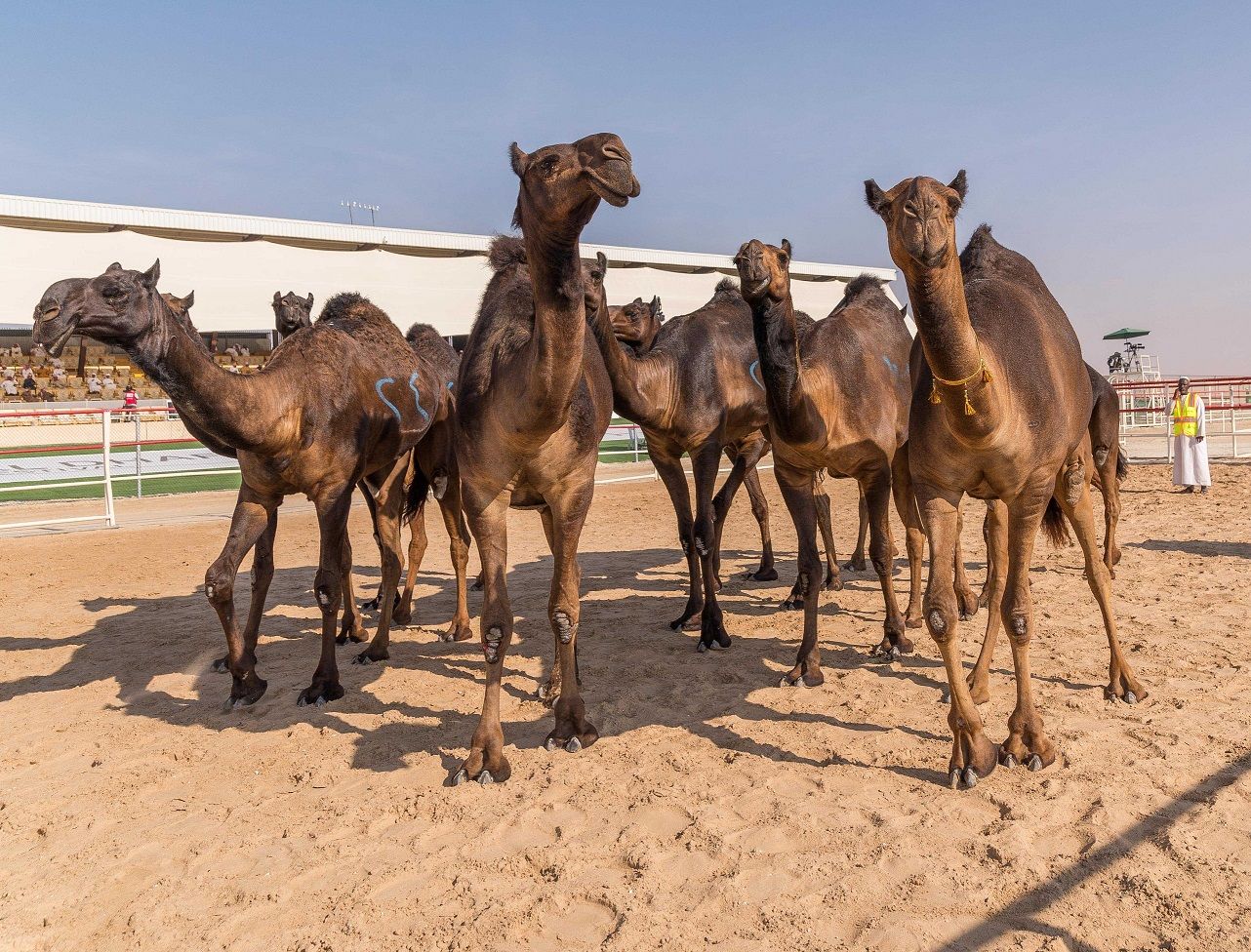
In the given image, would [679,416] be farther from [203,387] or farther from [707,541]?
[203,387]

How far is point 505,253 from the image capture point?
18.8ft

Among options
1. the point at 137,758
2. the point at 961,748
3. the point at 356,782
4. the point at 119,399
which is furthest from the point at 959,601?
the point at 119,399

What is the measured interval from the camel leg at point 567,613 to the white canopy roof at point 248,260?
32799 millimetres

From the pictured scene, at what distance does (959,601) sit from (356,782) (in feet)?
15.5

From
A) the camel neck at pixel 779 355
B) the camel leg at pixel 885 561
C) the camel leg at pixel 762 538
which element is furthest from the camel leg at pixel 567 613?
the camel leg at pixel 762 538

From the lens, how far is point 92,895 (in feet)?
11.3

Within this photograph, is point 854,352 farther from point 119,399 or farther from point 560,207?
point 119,399

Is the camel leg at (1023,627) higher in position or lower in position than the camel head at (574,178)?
lower

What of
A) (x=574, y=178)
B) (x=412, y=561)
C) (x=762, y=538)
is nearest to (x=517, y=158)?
(x=574, y=178)

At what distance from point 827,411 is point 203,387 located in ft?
12.4

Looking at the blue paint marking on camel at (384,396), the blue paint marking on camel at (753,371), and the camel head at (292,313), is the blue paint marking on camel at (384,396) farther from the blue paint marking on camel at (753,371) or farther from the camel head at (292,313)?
the blue paint marking on camel at (753,371)

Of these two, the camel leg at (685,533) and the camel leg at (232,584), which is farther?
the camel leg at (685,533)

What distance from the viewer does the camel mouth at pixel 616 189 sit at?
10.5ft

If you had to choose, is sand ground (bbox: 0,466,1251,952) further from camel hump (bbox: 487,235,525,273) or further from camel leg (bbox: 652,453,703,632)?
camel hump (bbox: 487,235,525,273)
